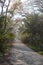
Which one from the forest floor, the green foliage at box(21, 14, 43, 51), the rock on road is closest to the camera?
the forest floor

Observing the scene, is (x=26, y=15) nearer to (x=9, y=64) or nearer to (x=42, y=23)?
(x=42, y=23)

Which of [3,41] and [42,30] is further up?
[3,41]

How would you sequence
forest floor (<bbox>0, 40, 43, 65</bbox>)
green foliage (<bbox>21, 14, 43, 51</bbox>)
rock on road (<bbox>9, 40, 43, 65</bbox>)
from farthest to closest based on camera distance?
green foliage (<bbox>21, 14, 43, 51</bbox>) → rock on road (<bbox>9, 40, 43, 65</bbox>) → forest floor (<bbox>0, 40, 43, 65</bbox>)

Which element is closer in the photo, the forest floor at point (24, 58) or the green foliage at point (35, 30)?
the forest floor at point (24, 58)

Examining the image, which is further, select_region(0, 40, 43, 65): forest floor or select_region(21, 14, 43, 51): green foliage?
select_region(21, 14, 43, 51): green foliage

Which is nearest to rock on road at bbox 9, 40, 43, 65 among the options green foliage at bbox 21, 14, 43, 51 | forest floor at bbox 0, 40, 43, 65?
forest floor at bbox 0, 40, 43, 65

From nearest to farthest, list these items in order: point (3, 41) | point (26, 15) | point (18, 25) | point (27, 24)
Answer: point (3, 41)
point (27, 24)
point (26, 15)
point (18, 25)

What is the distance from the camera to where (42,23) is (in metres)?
19.1

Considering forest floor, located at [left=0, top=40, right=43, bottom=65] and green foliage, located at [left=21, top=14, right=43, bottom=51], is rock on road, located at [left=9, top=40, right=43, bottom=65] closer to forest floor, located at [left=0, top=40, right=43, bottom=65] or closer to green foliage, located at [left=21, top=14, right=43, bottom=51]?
forest floor, located at [left=0, top=40, right=43, bottom=65]

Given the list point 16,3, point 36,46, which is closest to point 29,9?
point 16,3

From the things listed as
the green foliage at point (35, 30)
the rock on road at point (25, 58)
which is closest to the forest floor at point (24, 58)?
the rock on road at point (25, 58)

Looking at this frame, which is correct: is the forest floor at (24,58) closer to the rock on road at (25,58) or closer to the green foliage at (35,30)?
the rock on road at (25,58)

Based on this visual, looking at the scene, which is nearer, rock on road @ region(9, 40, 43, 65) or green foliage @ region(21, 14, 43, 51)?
rock on road @ region(9, 40, 43, 65)

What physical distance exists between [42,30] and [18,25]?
8.21m
